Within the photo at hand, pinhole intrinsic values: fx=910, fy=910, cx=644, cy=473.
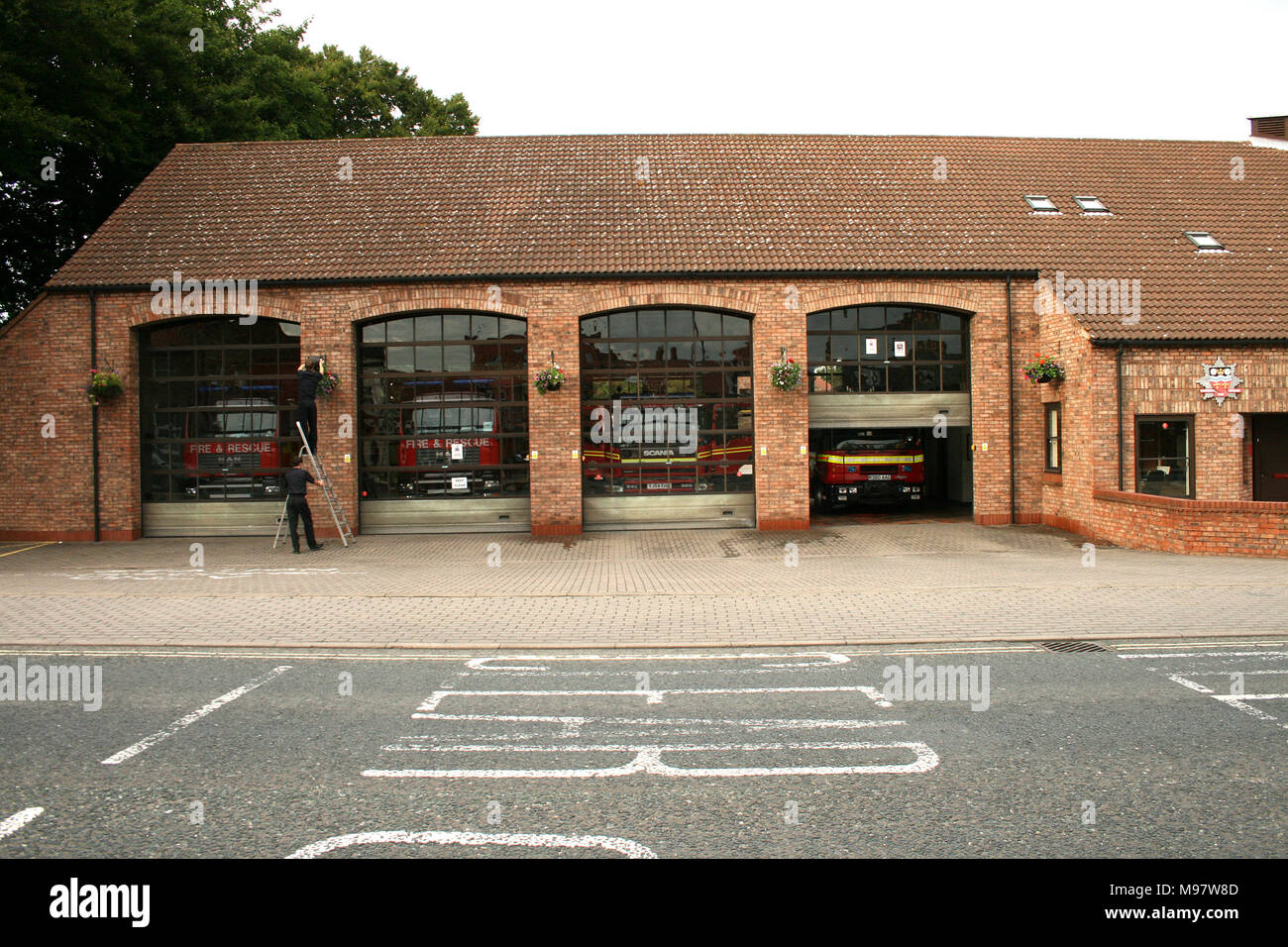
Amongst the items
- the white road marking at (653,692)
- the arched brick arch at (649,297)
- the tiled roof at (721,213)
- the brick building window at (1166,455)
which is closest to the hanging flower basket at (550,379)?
the arched brick arch at (649,297)

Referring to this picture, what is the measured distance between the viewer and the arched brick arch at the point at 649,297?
18375 millimetres

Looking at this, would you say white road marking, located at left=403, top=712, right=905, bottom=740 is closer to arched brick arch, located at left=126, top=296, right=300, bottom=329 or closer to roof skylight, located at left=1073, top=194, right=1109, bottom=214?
arched brick arch, located at left=126, top=296, right=300, bottom=329

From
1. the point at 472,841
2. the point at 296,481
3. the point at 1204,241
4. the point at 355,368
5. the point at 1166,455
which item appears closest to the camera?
the point at 472,841

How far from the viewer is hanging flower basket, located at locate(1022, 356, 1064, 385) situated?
1775 centimetres

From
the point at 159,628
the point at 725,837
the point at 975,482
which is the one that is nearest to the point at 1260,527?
the point at 975,482

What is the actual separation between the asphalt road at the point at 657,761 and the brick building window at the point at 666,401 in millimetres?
10721

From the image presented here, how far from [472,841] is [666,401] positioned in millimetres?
15003

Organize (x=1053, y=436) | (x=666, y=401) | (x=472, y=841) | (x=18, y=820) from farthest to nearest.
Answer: (x=666, y=401) → (x=1053, y=436) → (x=18, y=820) → (x=472, y=841)

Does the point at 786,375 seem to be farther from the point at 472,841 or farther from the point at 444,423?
the point at 472,841

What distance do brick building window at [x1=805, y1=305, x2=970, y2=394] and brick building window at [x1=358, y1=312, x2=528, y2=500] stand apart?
623 centimetres

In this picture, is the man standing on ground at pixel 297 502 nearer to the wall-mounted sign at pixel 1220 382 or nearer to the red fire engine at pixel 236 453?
the red fire engine at pixel 236 453

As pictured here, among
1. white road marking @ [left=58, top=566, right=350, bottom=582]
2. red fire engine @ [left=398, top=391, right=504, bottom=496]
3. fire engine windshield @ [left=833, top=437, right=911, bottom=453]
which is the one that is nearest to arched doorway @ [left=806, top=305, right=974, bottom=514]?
fire engine windshield @ [left=833, top=437, right=911, bottom=453]

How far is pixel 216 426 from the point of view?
19.1 m

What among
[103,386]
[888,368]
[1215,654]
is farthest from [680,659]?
[103,386]
